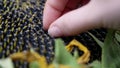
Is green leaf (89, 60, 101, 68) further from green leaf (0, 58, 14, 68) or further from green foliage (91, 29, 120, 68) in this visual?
green leaf (0, 58, 14, 68)

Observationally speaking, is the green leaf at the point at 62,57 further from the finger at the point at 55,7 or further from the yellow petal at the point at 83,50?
the finger at the point at 55,7

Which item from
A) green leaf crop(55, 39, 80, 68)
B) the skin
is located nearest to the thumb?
the skin

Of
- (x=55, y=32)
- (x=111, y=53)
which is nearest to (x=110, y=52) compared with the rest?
(x=111, y=53)

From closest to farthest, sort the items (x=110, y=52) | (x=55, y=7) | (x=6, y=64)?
(x=6, y=64)
(x=110, y=52)
(x=55, y=7)

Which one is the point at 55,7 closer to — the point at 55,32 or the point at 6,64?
the point at 55,32

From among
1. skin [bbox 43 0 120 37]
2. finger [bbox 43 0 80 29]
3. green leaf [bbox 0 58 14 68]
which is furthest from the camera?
finger [bbox 43 0 80 29]

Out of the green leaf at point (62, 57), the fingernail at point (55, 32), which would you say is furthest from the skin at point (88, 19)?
the green leaf at point (62, 57)
